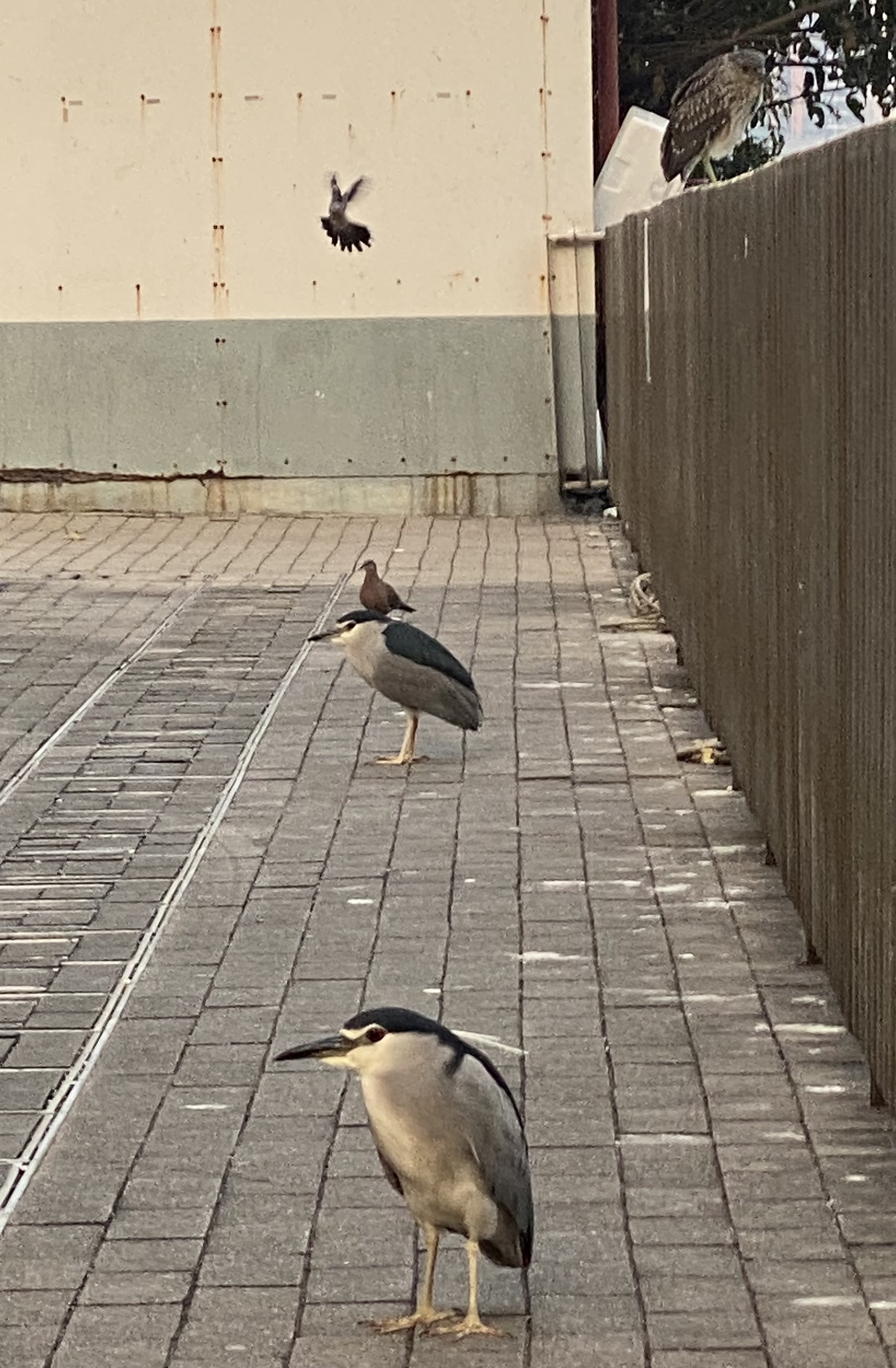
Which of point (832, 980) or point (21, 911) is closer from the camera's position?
point (832, 980)

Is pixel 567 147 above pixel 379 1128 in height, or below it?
above

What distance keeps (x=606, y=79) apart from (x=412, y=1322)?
18.7m

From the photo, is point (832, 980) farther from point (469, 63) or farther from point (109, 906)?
point (469, 63)

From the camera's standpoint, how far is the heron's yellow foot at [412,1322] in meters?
4.88

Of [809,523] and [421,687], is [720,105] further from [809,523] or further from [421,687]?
[809,523]

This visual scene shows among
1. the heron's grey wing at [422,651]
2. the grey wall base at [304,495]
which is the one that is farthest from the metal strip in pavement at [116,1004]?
the grey wall base at [304,495]

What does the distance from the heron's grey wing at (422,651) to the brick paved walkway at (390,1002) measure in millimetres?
430

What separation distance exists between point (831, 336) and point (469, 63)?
13964 mm

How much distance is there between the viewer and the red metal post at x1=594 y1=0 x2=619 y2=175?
22.1 meters

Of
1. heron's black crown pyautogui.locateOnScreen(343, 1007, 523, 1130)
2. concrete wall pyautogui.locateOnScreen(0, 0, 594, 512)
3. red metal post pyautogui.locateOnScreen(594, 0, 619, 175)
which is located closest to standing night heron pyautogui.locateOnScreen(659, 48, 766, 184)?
concrete wall pyautogui.locateOnScreen(0, 0, 594, 512)

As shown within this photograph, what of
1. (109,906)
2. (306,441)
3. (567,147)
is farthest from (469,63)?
(109,906)

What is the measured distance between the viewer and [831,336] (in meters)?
6.76

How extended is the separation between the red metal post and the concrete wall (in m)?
2.16

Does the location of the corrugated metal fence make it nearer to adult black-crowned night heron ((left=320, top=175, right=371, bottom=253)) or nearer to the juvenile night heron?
the juvenile night heron
